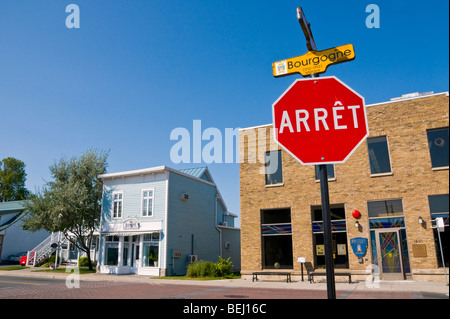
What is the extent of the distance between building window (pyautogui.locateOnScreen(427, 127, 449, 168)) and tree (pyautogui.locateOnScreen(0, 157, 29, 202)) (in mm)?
57192

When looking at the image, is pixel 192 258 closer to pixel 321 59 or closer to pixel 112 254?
pixel 112 254

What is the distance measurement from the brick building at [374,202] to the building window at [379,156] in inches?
1.9

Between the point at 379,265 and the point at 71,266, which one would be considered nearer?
the point at 379,265

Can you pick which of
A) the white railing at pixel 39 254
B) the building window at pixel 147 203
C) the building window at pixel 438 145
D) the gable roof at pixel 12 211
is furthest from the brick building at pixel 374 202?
the gable roof at pixel 12 211

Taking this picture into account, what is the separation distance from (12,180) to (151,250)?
43131 millimetres

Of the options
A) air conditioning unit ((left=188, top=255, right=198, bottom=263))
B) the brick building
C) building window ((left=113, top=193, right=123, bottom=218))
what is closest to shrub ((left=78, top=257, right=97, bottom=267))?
building window ((left=113, top=193, right=123, bottom=218))

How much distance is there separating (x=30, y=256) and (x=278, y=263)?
2624 cm

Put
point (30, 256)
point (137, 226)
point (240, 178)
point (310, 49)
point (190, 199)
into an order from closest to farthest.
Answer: point (310, 49), point (240, 178), point (137, 226), point (190, 199), point (30, 256)

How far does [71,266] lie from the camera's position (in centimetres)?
3195

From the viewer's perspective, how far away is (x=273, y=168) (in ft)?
70.5

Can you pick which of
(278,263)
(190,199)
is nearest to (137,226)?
(190,199)

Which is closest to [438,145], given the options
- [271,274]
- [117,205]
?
[271,274]

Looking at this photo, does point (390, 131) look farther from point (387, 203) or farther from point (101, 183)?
point (101, 183)

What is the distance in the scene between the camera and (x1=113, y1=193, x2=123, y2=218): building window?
27812 millimetres
